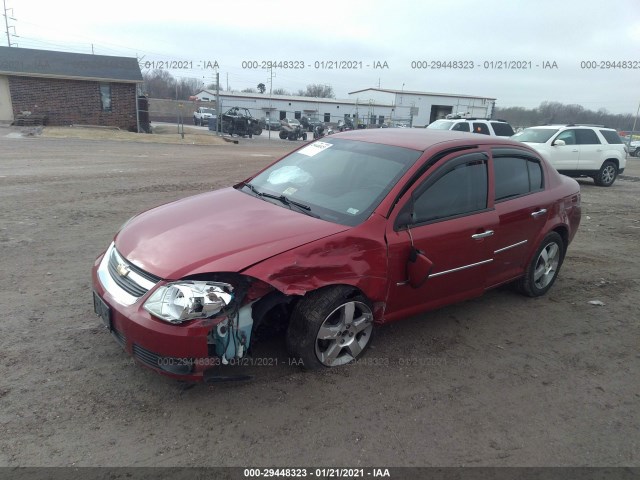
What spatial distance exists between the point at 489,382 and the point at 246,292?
1.88m

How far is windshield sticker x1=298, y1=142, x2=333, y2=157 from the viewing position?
4207 millimetres

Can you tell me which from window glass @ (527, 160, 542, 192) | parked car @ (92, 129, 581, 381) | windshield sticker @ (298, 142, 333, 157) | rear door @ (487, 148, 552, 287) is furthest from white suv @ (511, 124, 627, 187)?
windshield sticker @ (298, 142, 333, 157)

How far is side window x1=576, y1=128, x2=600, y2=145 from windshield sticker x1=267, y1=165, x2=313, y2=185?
12401mm

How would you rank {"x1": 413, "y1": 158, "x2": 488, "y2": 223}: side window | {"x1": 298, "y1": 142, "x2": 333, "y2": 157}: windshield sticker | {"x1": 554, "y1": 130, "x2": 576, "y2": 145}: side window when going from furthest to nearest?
{"x1": 554, "y1": 130, "x2": 576, "y2": 145}: side window → {"x1": 298, "y1": 142, "x2": 333, "y2": 157}: windshield sticker → {"x1": 413, "y1": 158, "x2": 488, "y2": 223}: side window

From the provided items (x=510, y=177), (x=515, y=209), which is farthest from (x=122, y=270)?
(x=510, y=177)

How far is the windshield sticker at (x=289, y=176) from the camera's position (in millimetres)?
3867

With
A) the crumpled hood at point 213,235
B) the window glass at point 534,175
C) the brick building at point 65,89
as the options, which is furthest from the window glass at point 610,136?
the brick building at point 65,89

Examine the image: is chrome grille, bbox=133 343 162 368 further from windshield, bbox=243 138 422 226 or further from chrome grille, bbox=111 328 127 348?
windshield, bbox=243 138 422 226

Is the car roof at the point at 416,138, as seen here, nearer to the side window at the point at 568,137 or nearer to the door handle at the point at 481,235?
the door handle at the point at 481,235

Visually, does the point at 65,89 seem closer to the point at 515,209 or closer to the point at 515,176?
the point at 515,176

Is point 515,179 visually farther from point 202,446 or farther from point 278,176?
point 202,446

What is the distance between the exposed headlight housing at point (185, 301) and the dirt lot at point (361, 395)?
622 millimetres

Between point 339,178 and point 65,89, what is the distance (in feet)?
103

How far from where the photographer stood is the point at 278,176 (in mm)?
4098
